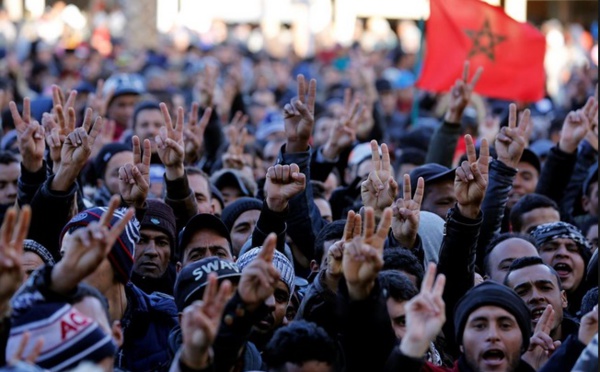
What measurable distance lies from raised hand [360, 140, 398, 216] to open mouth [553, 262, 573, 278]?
1.29 meters

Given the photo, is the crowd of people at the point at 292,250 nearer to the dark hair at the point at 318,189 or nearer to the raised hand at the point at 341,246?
the raised hand at the point at 341,246

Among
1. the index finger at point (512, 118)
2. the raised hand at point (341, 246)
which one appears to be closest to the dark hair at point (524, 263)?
the index finger at point (512, 118)

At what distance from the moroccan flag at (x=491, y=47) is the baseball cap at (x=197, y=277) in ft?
17.5

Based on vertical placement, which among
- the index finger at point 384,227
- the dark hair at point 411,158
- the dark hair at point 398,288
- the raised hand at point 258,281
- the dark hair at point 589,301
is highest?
the index finger at point 384,227

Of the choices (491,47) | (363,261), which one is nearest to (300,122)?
(363,261)

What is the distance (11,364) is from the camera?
4.08 meters

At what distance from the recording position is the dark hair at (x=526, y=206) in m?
7.86

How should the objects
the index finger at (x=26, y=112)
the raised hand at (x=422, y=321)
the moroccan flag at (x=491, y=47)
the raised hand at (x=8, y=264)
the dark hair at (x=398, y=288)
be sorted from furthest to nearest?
the moroccan flag at (x=491, y=47), the index finger at (x=26, y=112), the dark hair at (x=398, y=288), the raised hand at (x=422, y=321), the raised hand at (x=8, y=264)

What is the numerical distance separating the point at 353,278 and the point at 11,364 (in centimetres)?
128

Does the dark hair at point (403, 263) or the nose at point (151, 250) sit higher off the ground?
the dark hair at point (403, 263)

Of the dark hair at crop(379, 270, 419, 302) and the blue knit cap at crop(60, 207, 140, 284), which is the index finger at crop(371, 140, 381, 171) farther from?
the blue knit cap at crop(60, 207, 140, 284)

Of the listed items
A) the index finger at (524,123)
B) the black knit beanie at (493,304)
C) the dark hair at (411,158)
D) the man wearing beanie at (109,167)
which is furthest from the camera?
the dark hair at (411,158)

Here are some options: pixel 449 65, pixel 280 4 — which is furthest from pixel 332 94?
pixel 280 4

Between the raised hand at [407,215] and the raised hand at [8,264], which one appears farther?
the raised hand at [407,215]
